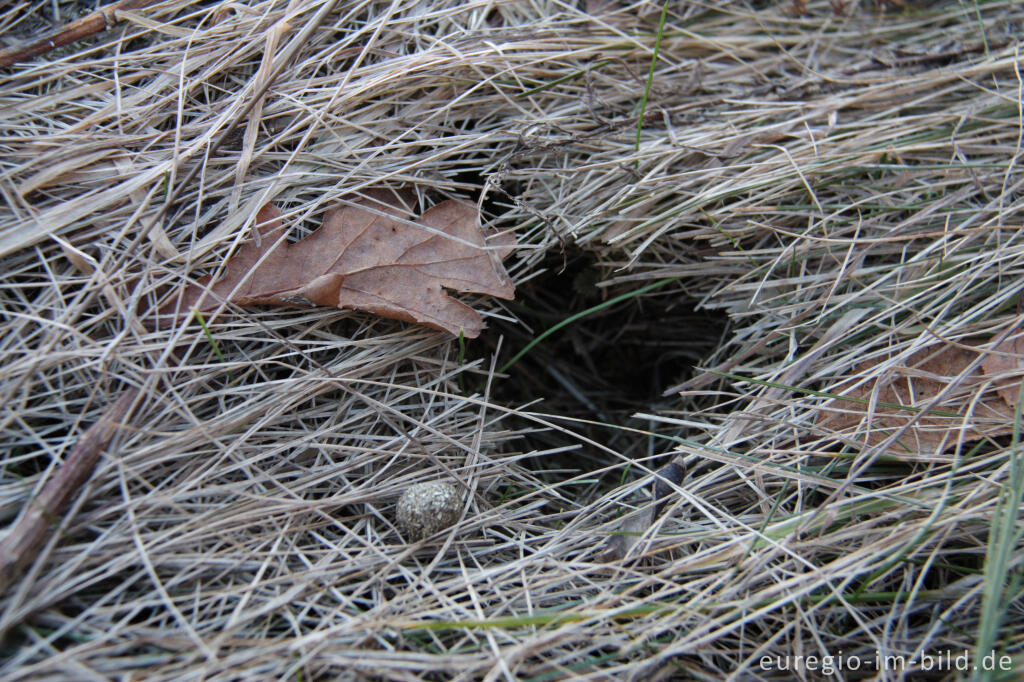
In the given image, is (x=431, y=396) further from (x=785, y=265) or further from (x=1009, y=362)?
(x=1009, y=362)

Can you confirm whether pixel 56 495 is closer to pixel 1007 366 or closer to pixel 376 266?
pixel 376 266

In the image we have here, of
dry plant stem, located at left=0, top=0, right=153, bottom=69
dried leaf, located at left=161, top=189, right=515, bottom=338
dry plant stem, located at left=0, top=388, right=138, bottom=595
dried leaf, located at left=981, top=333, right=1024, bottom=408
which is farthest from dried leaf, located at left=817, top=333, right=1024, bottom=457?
dry plant stem, located at left=0, top=0, right=153, bottom=69

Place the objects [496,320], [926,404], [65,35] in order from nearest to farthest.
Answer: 1. [926,404]
2. [65,35]
3. [496,320]

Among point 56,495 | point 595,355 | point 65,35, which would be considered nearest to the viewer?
point 56,495

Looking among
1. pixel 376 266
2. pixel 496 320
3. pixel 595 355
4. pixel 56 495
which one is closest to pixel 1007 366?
pixel 595 355

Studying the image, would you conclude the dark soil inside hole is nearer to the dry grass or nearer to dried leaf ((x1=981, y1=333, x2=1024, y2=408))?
the dry grass

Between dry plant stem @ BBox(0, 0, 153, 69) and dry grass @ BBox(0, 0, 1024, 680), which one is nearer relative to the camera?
dry grass @ BBox(0, 0, 1024, 680)

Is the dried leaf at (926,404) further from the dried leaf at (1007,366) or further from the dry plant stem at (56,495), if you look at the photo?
the dry plant stem at (56,495)
